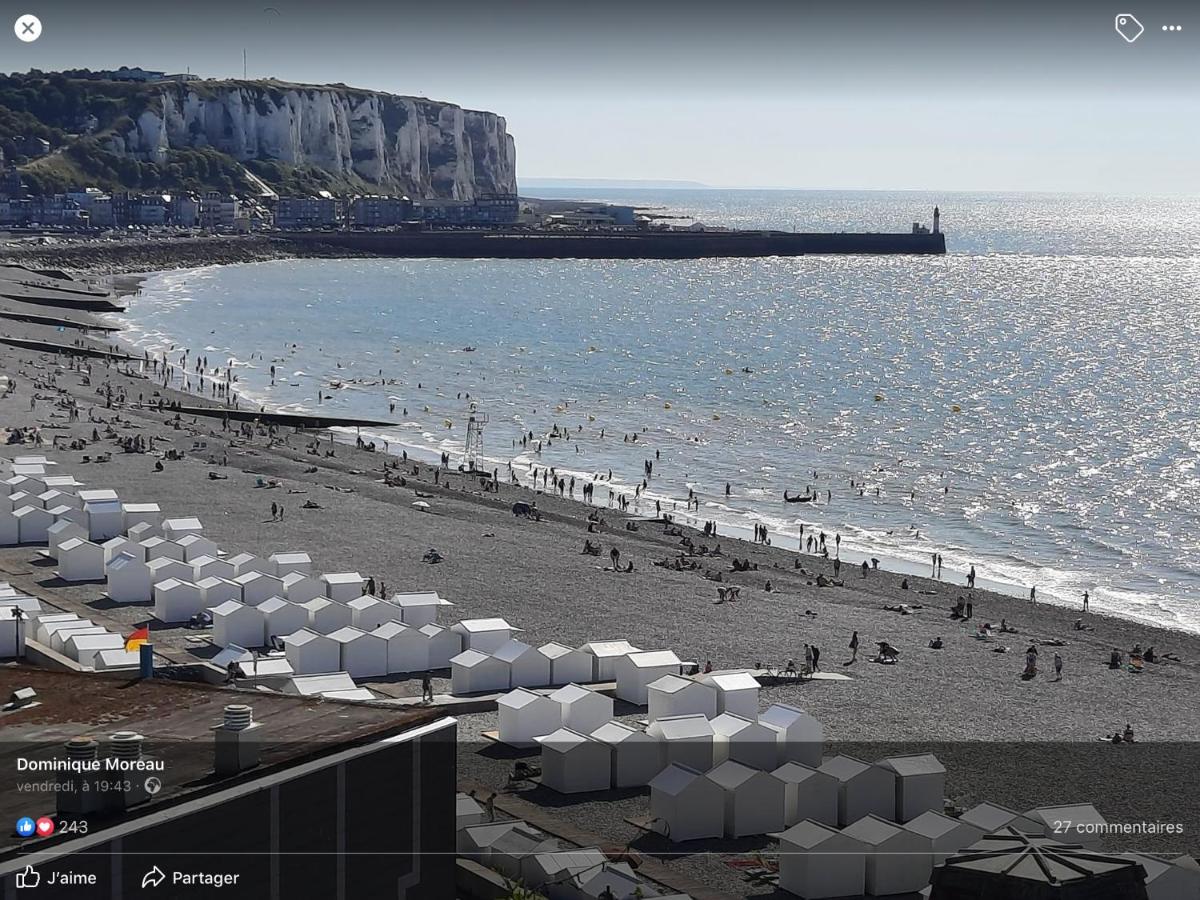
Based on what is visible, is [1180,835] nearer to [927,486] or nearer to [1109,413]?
[927,486]

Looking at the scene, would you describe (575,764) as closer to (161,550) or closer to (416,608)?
(416,608)

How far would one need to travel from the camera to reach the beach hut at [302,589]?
1145 inches

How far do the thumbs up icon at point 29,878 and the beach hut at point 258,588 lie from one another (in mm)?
21169

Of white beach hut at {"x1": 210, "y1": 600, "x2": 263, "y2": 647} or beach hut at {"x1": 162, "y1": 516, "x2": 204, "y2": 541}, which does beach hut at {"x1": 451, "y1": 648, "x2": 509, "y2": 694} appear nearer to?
white beach hut at {"x1": 210, "y1": 600, "x2": 263, "y2": 647}

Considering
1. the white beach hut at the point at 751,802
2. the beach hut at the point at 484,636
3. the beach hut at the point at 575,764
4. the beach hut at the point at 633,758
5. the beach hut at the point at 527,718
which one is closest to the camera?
the white beach hut at the point at 751,802

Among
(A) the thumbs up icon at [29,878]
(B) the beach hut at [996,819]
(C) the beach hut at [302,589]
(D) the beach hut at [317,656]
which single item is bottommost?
(D) the beach hut at [317,656]

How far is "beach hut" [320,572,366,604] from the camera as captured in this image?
2939 centimetres

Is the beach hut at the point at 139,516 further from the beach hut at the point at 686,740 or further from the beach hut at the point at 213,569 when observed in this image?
the beach hut at the point at 686,740

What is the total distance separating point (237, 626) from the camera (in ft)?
89.6

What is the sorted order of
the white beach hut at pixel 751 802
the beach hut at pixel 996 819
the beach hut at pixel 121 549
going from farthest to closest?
the beach hut at pixel 121 549, the white beach hut at pixel 751 802, the beach hut at pixel 996 819

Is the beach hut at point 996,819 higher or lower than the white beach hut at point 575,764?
higher

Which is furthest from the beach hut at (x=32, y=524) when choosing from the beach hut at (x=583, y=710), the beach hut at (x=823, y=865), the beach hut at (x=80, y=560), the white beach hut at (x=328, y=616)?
the beach hut at (x=823, y=865)

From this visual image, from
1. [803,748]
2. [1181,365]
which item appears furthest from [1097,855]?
[1181,365]

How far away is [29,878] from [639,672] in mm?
16720
